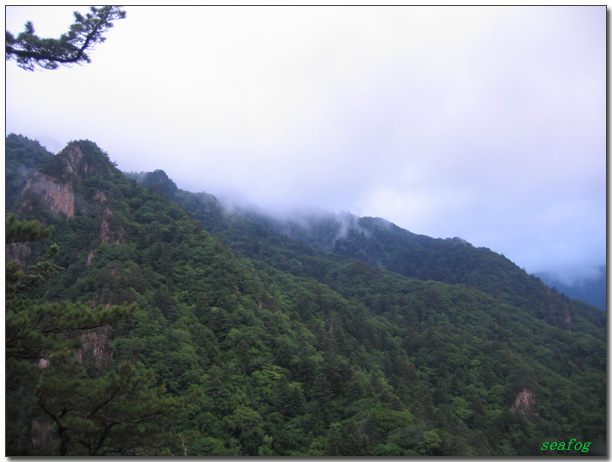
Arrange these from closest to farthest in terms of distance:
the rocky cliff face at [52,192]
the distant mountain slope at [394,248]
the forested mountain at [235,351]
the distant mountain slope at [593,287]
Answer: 1. the forested mountain at [235,351]
2. the distant mountain slope at [593,287]
3. the rocky cliff face at [52,192]
4. the distant mountain slope at [394,248]

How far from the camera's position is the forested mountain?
729cm

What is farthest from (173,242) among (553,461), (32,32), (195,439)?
(553,461)

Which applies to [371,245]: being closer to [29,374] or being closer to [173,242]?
[173,242]

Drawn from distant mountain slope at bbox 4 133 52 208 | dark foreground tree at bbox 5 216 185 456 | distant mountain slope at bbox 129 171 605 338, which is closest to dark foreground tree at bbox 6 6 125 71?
dark foreground tree at bbox 5 216 185 456

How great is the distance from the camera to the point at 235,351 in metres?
23.6

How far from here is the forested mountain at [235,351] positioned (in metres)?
7.29

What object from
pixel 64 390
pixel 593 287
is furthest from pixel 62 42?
pixel 593 287

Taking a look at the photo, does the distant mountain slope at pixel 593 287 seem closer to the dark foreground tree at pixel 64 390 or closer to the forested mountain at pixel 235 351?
the forested mountain at pixel 235 351

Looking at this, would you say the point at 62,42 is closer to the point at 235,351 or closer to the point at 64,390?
the point at 64,390

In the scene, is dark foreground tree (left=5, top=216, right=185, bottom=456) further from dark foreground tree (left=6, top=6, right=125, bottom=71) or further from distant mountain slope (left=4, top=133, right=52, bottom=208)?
distant mountain slope (left=4, top=133, right=52, bottom=208)

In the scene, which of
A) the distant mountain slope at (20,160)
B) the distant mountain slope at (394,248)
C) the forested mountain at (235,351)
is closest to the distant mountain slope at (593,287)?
the forested mountain at (235,351)

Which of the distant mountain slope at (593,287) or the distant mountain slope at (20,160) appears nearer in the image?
the distant mountain slope at (593,287)

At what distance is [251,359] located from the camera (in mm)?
23062

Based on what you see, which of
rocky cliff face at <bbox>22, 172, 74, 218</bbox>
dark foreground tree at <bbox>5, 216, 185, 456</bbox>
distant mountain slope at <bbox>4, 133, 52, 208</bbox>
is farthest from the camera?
distant mountain slope at <bbox>4, 133, 52, 208</bbox>
